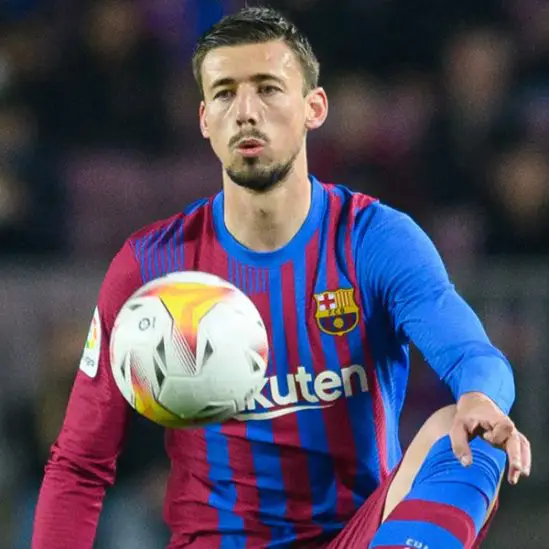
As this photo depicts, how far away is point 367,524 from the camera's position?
312cm

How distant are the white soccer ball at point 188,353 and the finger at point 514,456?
70 centimetres

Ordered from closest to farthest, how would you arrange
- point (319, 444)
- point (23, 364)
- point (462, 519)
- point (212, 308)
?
point (462, 519) < point (212, 308) < point (319, 444) < point (23, 364)

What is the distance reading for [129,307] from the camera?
3.09m

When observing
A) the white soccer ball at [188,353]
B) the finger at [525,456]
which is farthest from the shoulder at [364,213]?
the finger at [525,456]

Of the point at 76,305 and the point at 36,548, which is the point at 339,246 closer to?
the point at 36,548

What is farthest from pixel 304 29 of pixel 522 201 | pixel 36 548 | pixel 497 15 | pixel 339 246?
pixel 36 548

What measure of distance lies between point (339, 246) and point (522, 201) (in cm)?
267

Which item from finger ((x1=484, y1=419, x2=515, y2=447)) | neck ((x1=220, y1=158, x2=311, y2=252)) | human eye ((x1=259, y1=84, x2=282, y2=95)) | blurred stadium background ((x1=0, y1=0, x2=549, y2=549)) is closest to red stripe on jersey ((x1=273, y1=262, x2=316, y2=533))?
neck ((x1=220, y1=158, x2=311, y2=252))

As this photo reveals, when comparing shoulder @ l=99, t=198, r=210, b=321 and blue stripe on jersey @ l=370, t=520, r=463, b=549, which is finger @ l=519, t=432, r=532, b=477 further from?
shoulder @ l=99, t=198, r=210, b=321

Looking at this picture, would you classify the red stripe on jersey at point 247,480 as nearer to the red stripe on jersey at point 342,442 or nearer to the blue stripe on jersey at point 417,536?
the red stripe on jersey at point 342,442

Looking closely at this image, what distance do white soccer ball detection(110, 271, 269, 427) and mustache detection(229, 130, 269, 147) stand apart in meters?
0.43

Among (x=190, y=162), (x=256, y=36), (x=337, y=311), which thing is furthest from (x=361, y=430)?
(x=190, y=162)

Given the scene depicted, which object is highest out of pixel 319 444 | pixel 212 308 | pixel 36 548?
pixel 212 308

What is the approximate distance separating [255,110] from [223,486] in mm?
967
